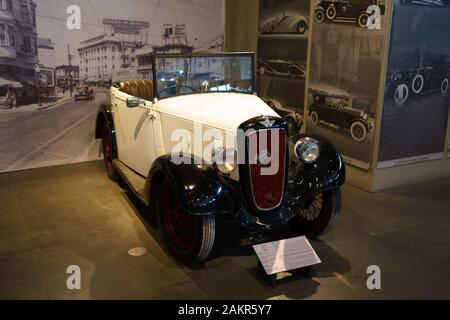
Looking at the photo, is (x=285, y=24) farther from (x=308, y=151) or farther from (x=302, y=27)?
(x=308, y=151)

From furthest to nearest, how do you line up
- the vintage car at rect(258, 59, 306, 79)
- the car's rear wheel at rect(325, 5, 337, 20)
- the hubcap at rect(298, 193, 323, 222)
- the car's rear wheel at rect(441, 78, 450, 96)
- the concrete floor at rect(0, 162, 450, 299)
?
the vintage car at rect(258, 59, 306, 79), the car's rear wheel at rect(441, 78, 450, 96), the car's rear wheel at rect(325, 5, 337, 20), the hubcap at rect(298, 193, 323, 222), the concrete floor at rect(0, 162, 450, 299)

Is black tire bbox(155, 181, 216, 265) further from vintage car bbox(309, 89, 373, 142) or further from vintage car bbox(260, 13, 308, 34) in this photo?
vintage car bbox(260, 13, 308, 34)

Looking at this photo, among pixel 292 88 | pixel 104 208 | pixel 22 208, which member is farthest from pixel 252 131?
pixel 292 88

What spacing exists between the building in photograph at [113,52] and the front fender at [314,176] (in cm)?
313

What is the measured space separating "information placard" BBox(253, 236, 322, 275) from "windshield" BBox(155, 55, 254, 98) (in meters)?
1.51

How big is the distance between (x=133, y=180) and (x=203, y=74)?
3.54 feet

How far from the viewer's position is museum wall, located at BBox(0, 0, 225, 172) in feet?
16.0

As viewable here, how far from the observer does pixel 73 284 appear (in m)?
2.71

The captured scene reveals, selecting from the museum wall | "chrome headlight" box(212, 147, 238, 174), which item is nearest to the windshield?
"chrome headlight" box(212, 147, 238, 174)

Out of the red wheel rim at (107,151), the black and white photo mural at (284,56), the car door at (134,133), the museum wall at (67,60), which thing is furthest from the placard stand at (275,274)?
the museum wall at (67,60)
